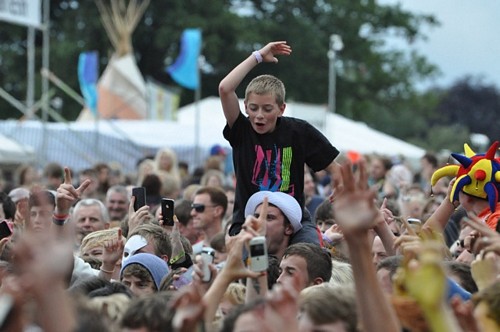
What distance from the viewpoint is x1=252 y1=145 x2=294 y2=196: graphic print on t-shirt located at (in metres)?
7.27

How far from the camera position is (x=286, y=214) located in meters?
6.98

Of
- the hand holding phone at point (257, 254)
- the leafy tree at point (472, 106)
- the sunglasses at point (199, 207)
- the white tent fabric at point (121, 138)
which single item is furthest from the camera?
the leafy tree at point (472, 106)

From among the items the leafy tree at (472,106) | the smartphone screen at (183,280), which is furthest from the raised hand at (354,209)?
the leafy tree at (472,106)

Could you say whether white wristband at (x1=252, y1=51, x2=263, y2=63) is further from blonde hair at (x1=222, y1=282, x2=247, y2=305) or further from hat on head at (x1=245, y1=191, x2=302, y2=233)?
blonde hair at (x1=222, y1=282, x2=247, y2=305)

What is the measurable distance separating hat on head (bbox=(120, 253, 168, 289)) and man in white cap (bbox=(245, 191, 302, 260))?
0.61 meters

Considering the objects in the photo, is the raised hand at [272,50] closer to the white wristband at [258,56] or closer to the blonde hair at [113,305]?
the white wristband at [258,56]

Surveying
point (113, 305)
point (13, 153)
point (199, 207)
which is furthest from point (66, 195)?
point (13, 153)

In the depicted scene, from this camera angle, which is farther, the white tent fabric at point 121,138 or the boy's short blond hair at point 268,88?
the white tent fabric at point 121,138

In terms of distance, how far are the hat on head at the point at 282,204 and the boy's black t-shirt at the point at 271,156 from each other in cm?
23

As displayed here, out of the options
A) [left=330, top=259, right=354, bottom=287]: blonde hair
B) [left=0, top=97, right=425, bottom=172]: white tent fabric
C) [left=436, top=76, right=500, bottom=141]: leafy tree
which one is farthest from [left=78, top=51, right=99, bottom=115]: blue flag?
[left=436, top=76, right=500, bottom=141]: leafy tree

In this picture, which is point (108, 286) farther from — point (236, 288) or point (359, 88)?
point (359, 88)

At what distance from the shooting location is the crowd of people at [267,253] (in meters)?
3.98

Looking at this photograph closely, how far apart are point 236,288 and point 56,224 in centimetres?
180

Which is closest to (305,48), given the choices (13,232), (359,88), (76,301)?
(359,88)
